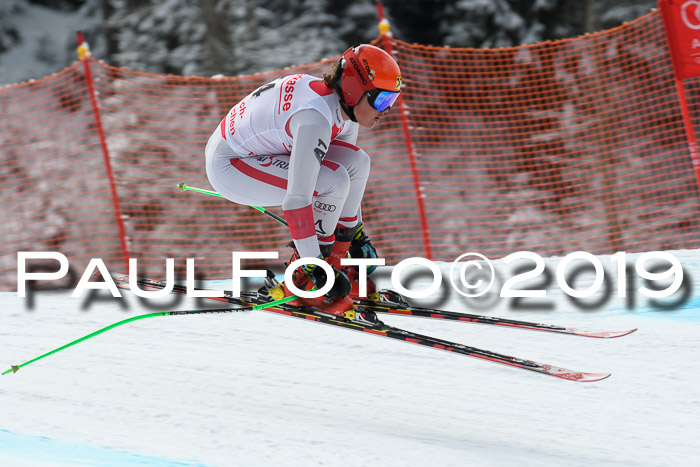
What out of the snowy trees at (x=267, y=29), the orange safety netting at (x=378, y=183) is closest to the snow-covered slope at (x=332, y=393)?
the orange safety netting at (x=378, y=183)

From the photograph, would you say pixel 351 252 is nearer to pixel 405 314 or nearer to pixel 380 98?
pixel 405 314

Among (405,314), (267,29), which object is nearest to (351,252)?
(405,314)

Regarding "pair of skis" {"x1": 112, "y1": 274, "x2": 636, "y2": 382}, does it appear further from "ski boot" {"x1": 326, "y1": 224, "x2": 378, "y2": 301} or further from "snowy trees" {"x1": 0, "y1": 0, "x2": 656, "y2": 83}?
"snowy trees" {"x1": 0, "y1": 0, "x2": 656, "y2": 83}

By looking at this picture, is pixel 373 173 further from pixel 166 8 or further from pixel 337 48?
pixel 166 8

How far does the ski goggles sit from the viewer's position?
11.0 ft

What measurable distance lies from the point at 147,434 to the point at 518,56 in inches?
475

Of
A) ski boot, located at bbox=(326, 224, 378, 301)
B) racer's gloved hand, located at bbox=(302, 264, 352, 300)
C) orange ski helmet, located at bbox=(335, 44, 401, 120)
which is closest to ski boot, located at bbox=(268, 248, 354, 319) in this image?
racer's gloved hand, located at bbox=(302, 264, 352, 300)

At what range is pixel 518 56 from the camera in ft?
44.6

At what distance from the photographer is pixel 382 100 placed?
3.39 m

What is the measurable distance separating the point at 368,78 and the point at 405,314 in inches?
51.6

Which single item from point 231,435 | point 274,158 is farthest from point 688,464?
point 274,158

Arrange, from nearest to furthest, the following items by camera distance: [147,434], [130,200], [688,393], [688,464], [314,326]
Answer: [688,464] → [147,434] → [688,393] → [314,326] → [130,200]

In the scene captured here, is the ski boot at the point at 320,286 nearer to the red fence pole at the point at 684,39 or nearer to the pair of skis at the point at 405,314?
the pair of skis at the point at 405,314

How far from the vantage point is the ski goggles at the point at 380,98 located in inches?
132
